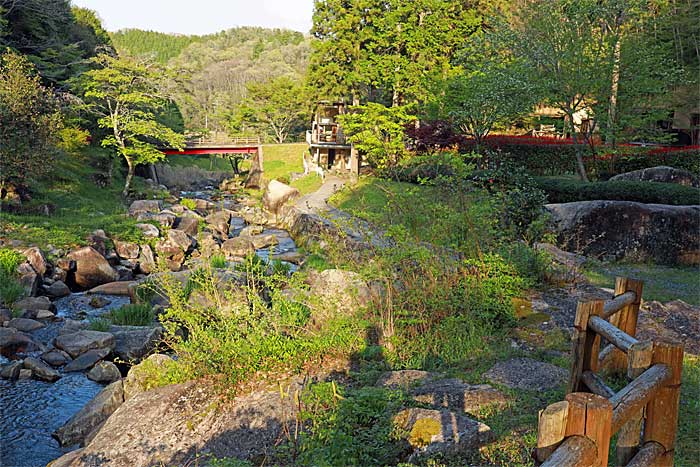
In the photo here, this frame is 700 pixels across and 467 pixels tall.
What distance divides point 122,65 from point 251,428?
849 inches

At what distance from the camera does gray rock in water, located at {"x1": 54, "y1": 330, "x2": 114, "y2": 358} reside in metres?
9.02

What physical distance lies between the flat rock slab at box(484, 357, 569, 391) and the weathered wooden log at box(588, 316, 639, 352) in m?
1.56

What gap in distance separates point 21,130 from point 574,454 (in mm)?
17373

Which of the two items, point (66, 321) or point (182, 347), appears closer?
point (182, 347)

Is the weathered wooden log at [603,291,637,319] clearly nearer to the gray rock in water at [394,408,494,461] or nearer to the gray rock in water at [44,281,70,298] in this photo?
the gray rock in water at [394,408,494,461]

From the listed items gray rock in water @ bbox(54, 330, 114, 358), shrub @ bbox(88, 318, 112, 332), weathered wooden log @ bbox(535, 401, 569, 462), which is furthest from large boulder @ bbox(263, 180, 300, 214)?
weathered wooden log @ bbox(535, 401, 569, 462)

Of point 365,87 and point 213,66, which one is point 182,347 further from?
point 213,66

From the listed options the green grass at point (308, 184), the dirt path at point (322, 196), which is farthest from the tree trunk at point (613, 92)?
the green grass at point (308, 184)

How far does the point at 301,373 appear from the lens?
5.76m

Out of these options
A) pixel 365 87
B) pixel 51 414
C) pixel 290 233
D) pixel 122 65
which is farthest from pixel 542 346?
pixel 365 87

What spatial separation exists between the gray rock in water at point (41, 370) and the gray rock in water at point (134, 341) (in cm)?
96

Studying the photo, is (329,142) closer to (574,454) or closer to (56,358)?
(56,358)

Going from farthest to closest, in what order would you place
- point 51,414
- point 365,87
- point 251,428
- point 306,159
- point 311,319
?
1. point 306,159
2. point 365,87
3. point 51,414
4. point 311,319
5. point 251,428

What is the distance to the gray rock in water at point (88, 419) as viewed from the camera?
6473 millimetres
